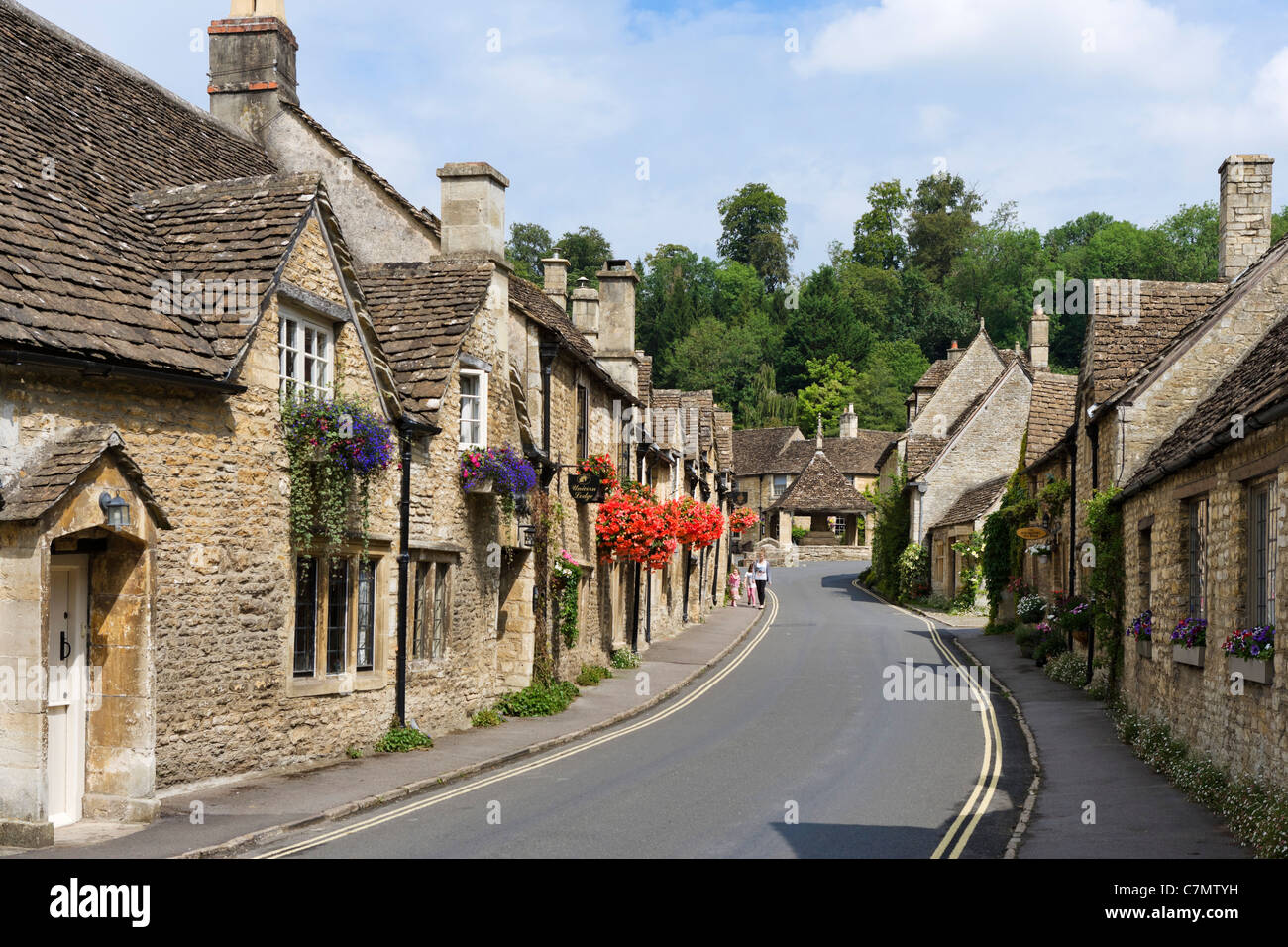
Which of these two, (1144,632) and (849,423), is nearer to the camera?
(1144,632)

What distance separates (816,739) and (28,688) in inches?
422

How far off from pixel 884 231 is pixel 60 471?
108409mm

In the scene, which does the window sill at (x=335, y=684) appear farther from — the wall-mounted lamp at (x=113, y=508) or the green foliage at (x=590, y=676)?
the green foliage at (x=590, y=676)

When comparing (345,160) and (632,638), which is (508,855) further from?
(632,638)

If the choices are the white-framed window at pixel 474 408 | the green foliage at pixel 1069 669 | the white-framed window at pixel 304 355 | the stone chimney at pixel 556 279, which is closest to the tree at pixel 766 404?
the stone chimney at pixel 556 279

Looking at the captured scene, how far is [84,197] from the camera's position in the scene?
13547mm

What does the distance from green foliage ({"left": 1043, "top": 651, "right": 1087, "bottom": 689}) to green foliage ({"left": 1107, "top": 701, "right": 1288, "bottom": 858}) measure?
563 centimetres

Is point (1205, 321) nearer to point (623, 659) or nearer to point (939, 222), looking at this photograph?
point (623, 659)

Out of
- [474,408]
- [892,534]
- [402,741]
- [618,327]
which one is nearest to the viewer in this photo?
[402,741]

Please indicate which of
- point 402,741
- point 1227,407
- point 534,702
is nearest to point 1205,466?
point 1227,407

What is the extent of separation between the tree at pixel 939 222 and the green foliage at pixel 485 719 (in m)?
95.9

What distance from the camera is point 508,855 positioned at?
33.1 ft

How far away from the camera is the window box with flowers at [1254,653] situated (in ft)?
36.5

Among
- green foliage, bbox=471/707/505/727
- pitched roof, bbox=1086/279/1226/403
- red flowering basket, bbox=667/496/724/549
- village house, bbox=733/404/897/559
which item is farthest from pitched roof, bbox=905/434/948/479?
green foliage, bbox=471/707/505/727
